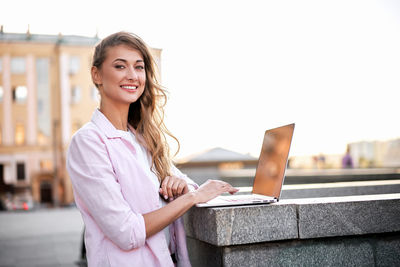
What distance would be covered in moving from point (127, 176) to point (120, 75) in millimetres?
553

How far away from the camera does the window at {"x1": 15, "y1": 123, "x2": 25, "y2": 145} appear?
134 ft

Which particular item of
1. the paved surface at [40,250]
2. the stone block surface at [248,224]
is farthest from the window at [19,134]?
the stone block surface at [248,224]

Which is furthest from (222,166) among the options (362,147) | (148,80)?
(148,80)

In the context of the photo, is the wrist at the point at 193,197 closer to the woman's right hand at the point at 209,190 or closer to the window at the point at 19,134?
the woman's right hand at the point at 209,190

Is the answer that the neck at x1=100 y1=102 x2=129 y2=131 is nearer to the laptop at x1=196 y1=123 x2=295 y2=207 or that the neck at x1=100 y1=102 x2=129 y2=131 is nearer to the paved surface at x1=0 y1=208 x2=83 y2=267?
the laptop at x1=196 y1=123 x2=295 y2=207

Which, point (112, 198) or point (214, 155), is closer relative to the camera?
point (112, 198)

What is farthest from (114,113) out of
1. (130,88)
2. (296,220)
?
(296,220)

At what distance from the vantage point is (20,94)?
1633 inches

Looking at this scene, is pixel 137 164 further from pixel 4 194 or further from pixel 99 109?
pixel 4 194

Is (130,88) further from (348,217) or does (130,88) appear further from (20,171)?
(20,171)

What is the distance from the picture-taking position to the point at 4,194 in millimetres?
39844

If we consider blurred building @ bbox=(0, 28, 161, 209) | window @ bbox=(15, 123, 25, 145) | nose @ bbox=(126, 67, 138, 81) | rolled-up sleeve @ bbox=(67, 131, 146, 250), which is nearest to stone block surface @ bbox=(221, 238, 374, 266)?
rolled-up sleeve @ bbox=(67, 131, 146, 250)

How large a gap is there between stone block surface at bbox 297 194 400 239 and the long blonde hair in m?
0.78

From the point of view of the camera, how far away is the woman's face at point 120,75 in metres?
2.35
